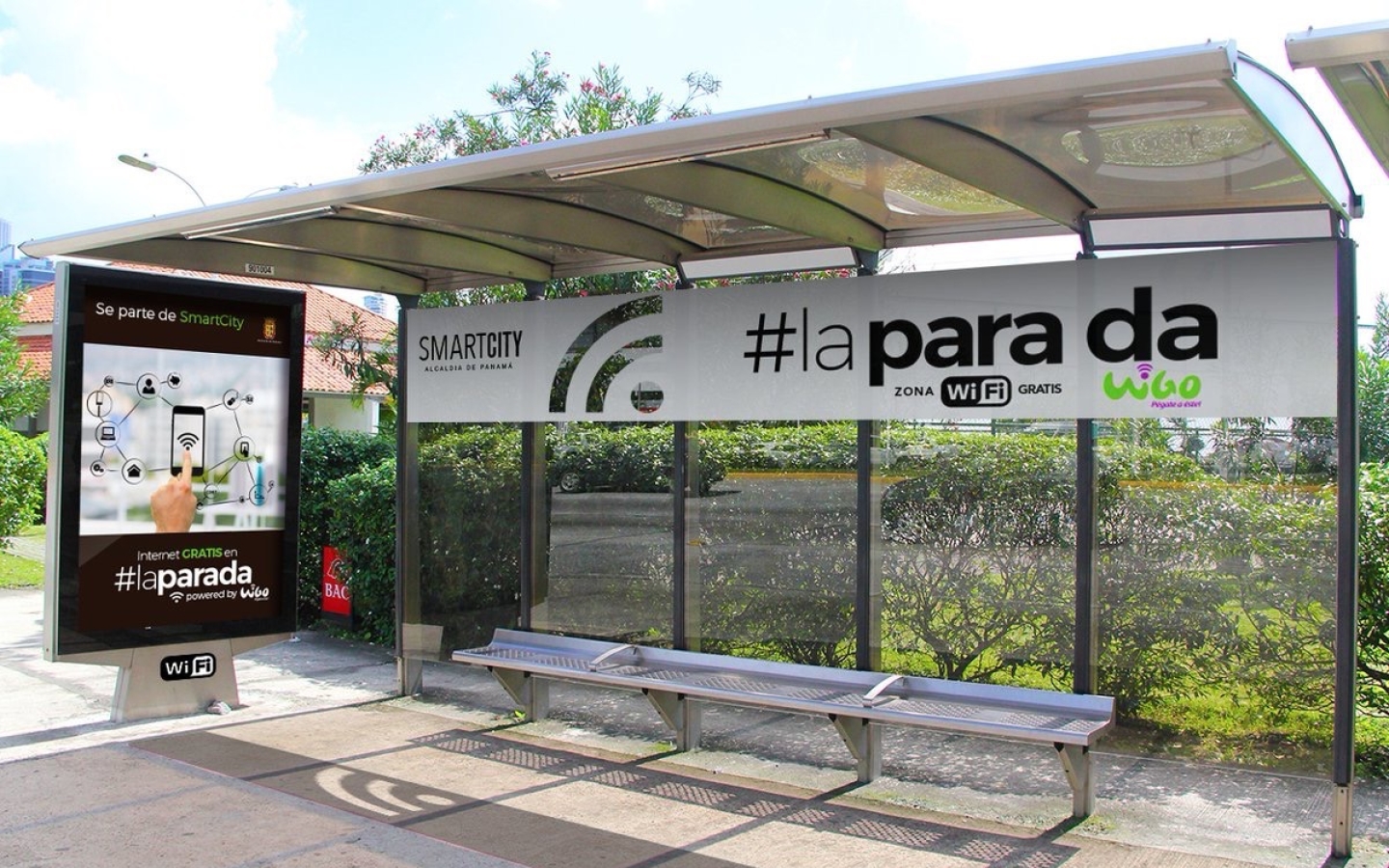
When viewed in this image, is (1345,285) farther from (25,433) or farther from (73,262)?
(25,433)

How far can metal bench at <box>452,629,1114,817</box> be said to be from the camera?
204 inches

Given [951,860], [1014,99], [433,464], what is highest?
[1014,99]

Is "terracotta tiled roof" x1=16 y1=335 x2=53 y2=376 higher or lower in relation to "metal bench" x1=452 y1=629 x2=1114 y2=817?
higher

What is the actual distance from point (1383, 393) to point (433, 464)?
5979 mm

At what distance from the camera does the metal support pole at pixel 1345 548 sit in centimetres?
475

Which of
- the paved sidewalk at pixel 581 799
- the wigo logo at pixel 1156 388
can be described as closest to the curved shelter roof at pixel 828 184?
the wigo logo at pixel 1156 388

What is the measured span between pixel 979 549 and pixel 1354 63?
3.33 meters

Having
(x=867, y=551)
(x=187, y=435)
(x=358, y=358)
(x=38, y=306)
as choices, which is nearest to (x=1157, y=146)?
(x=867, y=551)

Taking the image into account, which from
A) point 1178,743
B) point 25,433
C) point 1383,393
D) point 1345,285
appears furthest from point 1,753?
point 25,433

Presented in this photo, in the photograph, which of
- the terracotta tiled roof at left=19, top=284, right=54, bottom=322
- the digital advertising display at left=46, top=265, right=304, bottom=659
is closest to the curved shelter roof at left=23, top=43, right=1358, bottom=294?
the digital advertising display at left=46, top=265, right=304, bottom=659

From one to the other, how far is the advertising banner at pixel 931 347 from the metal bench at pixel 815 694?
4.23ft

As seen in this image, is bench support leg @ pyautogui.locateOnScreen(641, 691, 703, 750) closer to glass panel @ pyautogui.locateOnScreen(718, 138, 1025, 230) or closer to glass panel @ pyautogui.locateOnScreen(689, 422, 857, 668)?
glass panel @ pyautogui.locateOnScreen(689, 422, 857, 668)

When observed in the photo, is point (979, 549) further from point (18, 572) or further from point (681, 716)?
point (18, 572)

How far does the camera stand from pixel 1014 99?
11.5 feet
